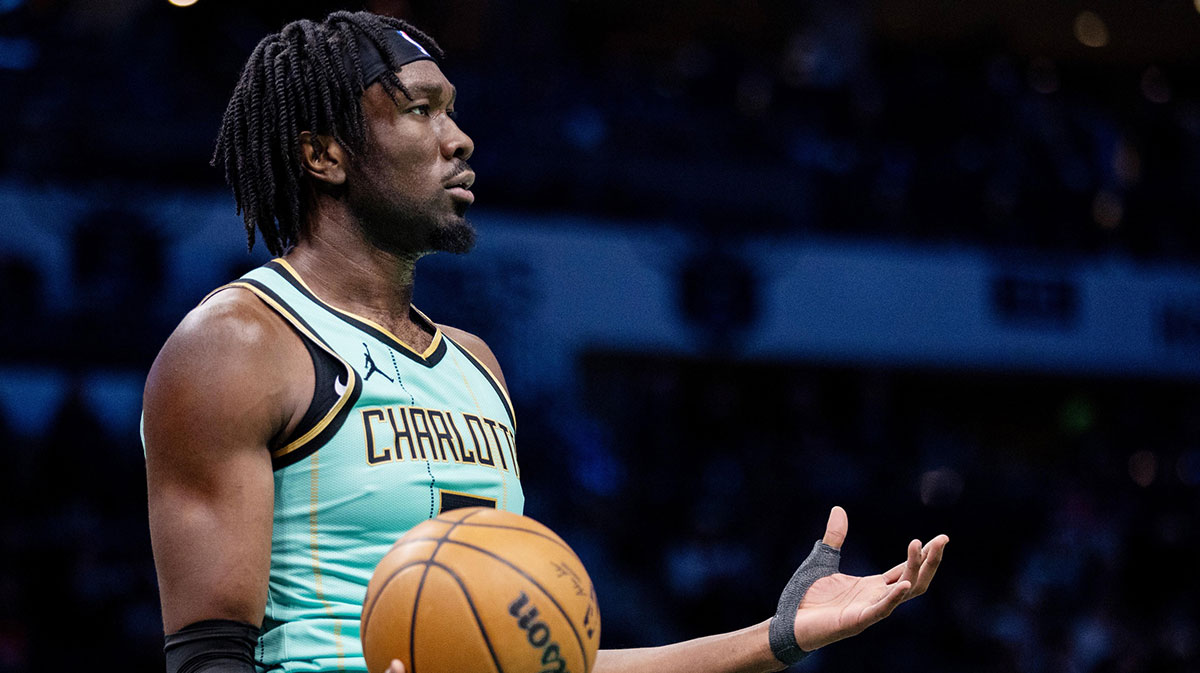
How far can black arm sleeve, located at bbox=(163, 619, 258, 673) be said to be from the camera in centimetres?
208

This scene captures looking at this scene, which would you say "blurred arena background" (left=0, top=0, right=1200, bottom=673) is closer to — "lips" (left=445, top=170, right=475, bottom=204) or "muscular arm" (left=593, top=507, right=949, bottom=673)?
"muscular arm" (left=593, top=507, right=949, bottom=673)

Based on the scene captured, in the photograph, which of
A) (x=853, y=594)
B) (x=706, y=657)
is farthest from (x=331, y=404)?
(x=853, y=594)

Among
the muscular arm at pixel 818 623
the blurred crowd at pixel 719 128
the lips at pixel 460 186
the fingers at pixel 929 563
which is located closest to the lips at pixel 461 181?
the lips at pixel 460 186

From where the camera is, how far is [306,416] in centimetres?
224

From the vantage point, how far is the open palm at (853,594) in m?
2.41

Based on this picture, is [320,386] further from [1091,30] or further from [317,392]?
[1091,30]

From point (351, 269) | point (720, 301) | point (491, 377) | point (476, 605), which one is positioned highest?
point (351, 269)

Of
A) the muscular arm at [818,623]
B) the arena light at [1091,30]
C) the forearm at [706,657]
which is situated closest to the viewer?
the muscular arm at [818,623]

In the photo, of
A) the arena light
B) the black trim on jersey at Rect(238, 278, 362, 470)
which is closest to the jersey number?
the black trim on jersey at Rect(238, 278, 362, 470)

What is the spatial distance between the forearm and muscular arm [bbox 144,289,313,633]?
0.84 metres

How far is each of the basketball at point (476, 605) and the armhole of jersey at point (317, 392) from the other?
31 centimetres

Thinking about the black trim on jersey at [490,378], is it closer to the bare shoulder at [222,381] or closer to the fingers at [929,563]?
the bare shoulder at [222,381]

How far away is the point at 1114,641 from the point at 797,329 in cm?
430

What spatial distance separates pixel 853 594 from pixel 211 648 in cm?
119
